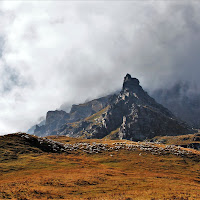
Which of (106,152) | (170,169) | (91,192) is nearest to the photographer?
(91,192)

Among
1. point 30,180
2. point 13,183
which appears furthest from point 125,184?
point 13,183

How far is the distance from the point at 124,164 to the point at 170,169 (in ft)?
76.7

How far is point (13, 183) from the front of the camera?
4491 centimetres

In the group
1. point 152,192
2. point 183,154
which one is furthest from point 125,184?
point 183,154

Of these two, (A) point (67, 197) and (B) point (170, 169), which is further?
(B) point (170, 169)

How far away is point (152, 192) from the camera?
142 feet

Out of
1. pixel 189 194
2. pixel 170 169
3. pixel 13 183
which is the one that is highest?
pixel 13 183

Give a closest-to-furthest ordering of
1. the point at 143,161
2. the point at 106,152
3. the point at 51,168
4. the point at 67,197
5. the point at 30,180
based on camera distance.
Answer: the point at 67,197 → the point at 30,180 → the point at 51,168 → the point at 143,161 → the point at 106,152

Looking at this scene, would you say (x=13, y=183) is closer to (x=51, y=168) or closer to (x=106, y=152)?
(x=51, y=168)

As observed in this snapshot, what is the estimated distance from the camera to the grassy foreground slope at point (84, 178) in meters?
40.4

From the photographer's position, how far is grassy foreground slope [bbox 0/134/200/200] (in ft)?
132

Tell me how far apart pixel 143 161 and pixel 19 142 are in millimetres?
68606

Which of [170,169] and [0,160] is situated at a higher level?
[0,160]

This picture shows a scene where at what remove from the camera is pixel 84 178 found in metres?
52.2
